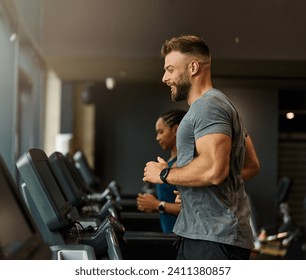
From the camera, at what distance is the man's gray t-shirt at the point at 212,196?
218 cm

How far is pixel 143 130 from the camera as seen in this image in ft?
12.4

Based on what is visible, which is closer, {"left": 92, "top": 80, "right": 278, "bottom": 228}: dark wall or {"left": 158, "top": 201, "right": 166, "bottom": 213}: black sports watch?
{"left": 158, "top": 201, "right": 166, "bottom": 213}: black sports watch

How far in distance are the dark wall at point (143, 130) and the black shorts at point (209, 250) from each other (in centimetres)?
51

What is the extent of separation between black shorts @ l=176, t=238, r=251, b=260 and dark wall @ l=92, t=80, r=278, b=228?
51 centimetres

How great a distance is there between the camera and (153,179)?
7.29ft

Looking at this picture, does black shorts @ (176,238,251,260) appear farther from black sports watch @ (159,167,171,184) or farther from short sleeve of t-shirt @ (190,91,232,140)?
short sleeve of t-shirt @ (190,91,232,140)

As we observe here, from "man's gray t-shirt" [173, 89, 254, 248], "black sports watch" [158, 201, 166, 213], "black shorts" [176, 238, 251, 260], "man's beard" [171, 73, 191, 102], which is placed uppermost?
"man's beard" [171, 73, 191, 102]

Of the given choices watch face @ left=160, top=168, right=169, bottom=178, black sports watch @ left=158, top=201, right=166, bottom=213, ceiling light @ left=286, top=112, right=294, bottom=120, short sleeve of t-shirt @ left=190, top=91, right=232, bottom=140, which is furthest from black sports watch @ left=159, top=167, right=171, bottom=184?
ceiling light @ left=286, top=112, right=294, bottom=120

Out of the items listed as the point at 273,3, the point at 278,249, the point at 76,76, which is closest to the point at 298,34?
the point at 273,3

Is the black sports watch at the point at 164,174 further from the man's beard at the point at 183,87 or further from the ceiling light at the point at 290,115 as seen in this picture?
the ceiling light at the point at 290,115

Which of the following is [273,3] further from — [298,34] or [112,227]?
[112,227]

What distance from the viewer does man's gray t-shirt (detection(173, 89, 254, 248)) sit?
7.16 feet

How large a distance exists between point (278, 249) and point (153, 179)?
261cm

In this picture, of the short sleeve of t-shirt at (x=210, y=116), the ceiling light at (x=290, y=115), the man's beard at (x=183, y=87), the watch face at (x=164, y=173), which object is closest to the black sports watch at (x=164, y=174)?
the watch face at (x=164, y=173)
